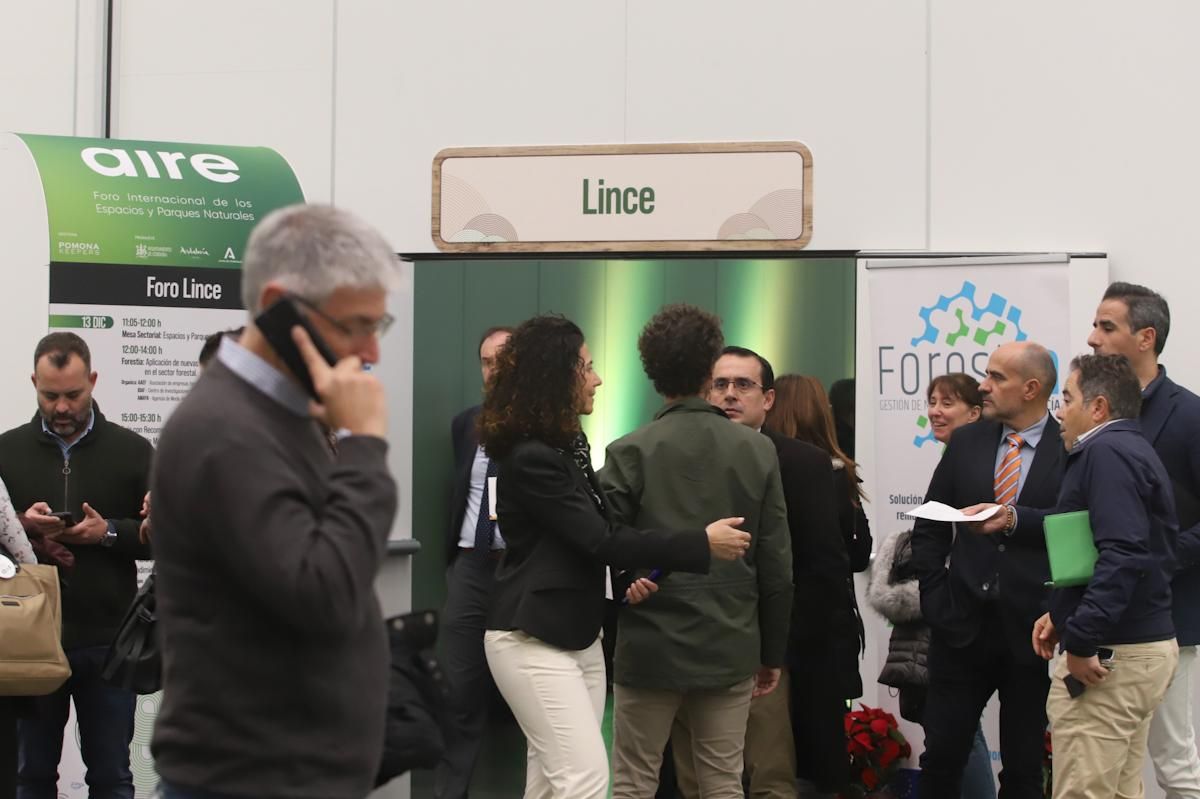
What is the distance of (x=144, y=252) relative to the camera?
18.2 ft

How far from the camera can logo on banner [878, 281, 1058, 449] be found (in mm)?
6324

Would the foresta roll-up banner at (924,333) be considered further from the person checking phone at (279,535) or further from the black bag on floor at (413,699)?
the person checking phone at (279,535)

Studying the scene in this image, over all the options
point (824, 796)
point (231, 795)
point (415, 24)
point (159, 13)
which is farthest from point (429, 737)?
point (159, 13)

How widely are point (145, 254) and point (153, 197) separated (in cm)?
21

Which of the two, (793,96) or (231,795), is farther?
(793,96)

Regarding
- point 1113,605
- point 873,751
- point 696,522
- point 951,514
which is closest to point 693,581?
point 696,522

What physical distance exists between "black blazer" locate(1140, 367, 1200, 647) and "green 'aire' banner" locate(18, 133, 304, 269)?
321 cm

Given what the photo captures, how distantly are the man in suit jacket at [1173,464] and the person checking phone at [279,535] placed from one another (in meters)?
3.18

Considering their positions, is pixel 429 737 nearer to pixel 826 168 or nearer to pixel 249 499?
pixel 249 499

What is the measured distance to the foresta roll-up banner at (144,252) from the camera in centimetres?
545

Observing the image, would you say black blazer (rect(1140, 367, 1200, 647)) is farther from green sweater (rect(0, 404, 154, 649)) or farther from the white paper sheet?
green sweater (rect(0, 404, 154, 649))

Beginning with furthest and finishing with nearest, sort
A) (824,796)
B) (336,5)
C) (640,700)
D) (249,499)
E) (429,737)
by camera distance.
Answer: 1. (336,5)
2. (824,796)
3. (640,700)
4. (429,737)
5. (249,499)

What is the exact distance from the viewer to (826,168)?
6.59 metres

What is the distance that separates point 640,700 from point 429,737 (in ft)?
6.52
